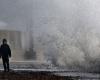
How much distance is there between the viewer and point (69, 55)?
116 feet

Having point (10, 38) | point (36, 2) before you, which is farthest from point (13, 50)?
point (36, 2)

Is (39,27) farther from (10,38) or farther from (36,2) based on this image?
(10,38)

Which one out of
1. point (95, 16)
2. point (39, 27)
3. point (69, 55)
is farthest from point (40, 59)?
point (95, 16)

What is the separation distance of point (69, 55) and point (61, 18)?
375 centimetres

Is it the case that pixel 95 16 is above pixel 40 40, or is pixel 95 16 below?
above

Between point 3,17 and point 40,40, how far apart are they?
4.75m

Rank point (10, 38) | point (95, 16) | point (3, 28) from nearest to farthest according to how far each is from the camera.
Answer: point (95, 16) < point (3, 28) < point (10, 38)

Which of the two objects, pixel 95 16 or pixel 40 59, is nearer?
pixel 95 16

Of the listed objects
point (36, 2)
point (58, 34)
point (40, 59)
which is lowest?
point (40, 59)

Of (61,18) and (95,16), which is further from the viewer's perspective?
(61,18)

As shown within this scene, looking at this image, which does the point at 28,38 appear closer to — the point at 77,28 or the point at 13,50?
the point at 13,50

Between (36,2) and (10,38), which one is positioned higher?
(36,2)

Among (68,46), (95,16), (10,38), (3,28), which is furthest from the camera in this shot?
(10,38)

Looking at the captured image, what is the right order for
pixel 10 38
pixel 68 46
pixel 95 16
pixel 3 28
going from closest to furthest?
pixel 95 16 < pixel 68 46 < pixel 3 28 < pixel 10 38
